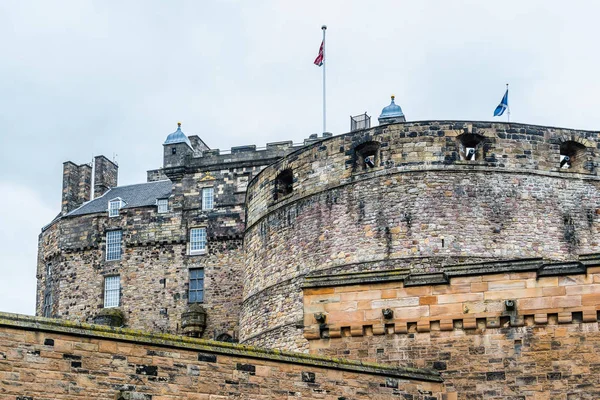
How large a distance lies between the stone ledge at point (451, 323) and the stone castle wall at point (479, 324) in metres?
0.01

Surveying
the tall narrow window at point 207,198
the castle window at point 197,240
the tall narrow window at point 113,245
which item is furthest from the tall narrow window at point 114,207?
the tall narrow window at point 207,198

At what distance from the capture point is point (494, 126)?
95.0ft

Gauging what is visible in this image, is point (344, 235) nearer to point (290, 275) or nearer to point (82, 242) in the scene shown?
point (290, 275)

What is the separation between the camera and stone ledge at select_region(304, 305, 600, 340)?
53.6 ft

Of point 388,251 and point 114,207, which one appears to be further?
point 114,207

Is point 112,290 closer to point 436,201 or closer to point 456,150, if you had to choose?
point 436,201

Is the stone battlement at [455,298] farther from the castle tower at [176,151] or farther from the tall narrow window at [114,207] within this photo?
the tall narrow window at [114,207]

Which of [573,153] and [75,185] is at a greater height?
[75,185]

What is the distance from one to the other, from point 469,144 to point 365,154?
258 cm

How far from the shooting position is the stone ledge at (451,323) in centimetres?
1634

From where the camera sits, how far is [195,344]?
14562mm

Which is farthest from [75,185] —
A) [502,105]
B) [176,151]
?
[502,105]

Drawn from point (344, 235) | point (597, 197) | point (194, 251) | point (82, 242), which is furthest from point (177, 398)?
point (82, 242)

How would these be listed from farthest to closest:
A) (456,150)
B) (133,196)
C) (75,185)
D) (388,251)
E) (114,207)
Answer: (75,185)
(133,196)
(114,207)
(456,150)
(388,251)
